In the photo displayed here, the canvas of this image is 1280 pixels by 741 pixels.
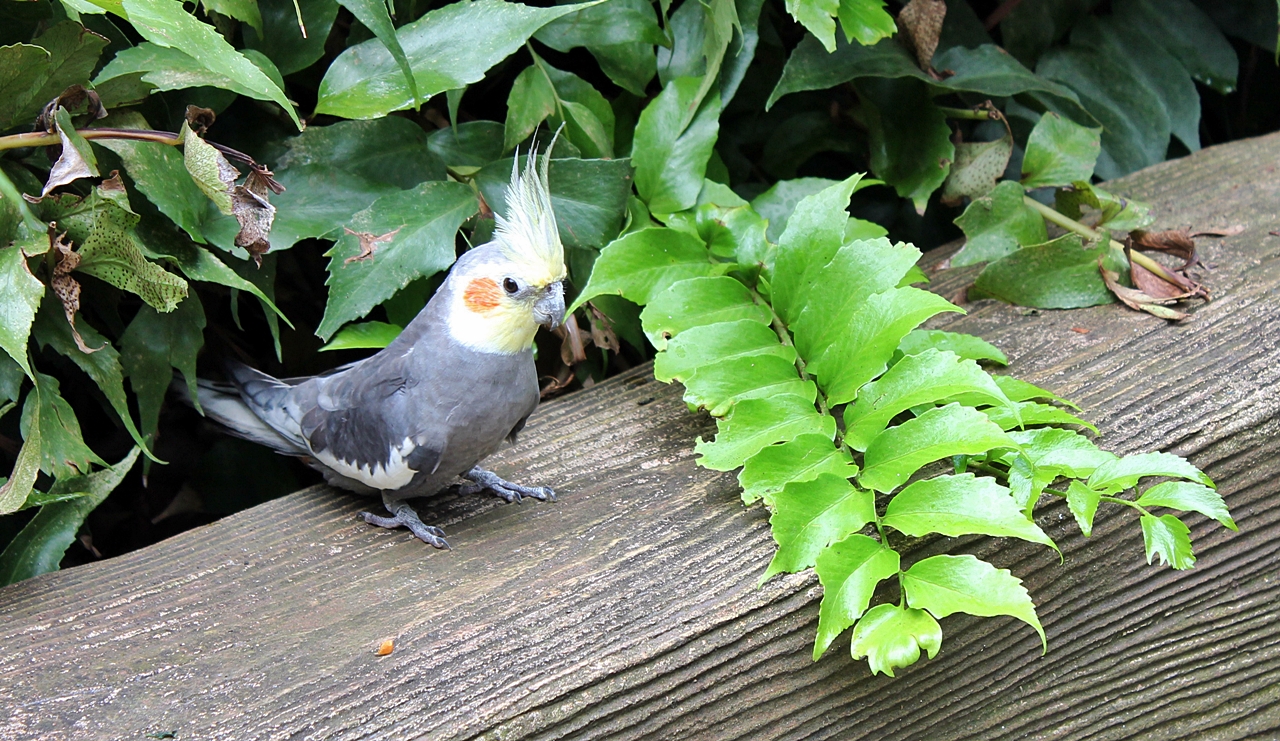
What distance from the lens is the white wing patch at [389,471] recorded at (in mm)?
1518

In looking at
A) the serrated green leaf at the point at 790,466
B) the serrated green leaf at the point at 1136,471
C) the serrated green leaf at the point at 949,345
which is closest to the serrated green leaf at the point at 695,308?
the serrated green leaf at the point at 949,345

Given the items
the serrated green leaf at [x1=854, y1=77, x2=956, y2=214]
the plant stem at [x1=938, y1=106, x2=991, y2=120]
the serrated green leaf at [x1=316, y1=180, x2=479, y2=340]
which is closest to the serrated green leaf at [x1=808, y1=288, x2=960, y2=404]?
the serrated green leaf at [x1=316, y1=180, x2=479, y2=340]

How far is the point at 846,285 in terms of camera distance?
4.78 feet

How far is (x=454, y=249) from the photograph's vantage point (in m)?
1.70

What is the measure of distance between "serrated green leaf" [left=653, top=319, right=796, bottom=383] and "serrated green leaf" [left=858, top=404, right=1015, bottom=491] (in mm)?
266

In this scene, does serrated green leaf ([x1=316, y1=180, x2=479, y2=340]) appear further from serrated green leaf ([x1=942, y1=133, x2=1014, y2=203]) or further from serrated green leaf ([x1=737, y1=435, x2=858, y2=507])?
serrated green leaf ([x1=942, y1=133, x2=1014, y2=203])

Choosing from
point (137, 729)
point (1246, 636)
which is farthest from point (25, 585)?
point (1246, 636)

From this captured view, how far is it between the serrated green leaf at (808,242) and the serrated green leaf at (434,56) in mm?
506

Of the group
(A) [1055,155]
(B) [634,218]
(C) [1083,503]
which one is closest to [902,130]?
(A) [1055,155]

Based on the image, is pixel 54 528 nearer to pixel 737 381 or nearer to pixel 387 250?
pixel 387 250

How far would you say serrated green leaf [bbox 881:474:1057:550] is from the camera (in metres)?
1.12

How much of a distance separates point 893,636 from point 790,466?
0.26 m

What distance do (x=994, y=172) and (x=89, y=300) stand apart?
1.77 metres

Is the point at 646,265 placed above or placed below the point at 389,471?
above
